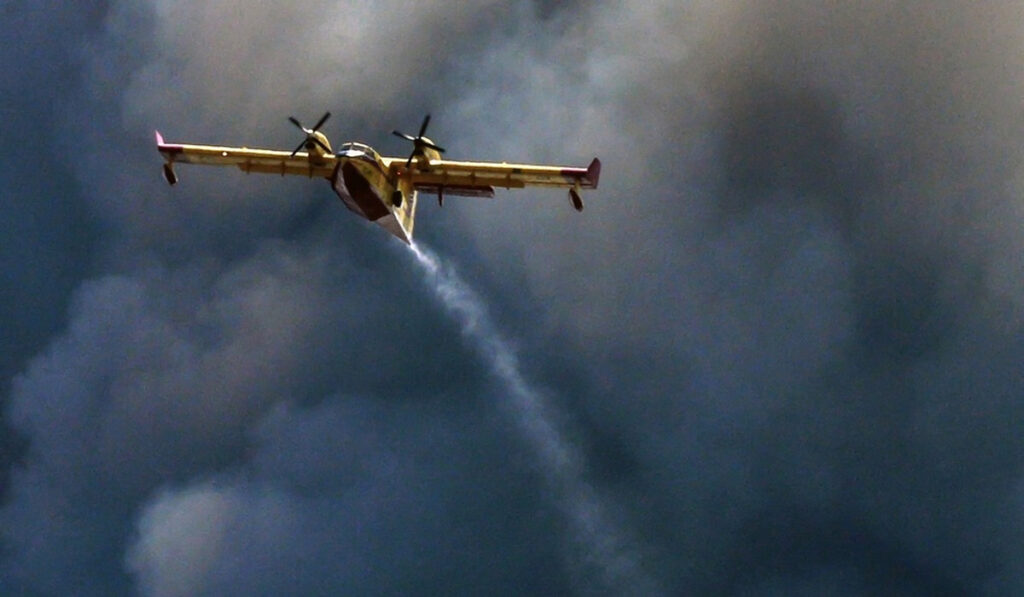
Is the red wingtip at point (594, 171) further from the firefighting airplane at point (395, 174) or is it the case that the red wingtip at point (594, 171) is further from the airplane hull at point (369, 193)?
the airplane hull at point (369, 193)

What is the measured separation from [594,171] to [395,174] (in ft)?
42.1

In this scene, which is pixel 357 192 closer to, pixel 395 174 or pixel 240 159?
pixel 395 174

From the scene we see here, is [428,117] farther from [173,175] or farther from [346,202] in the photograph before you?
[173,175]

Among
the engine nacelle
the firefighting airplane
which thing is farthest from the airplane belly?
the engine nacelle

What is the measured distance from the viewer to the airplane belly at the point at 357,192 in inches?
3625

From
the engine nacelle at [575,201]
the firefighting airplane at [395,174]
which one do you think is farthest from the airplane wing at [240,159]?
the engine nacelle at [575,201]

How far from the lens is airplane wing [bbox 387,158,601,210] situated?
9506cm

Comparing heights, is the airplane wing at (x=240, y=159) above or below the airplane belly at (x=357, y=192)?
above

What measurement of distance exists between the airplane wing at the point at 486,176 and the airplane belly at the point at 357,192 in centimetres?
289

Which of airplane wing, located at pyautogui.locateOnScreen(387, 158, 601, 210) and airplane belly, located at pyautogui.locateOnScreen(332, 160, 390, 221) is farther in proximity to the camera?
airplane wing, located at pyautogui.locateOnScreen(387, 158, 601, 210)

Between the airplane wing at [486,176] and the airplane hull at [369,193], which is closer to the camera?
the airplane hull at [369,193]

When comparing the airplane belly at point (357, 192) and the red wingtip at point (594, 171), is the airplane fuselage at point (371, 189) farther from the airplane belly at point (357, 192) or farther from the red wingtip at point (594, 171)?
the red wingtip at point (594, 171)

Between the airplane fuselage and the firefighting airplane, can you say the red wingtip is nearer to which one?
the firefighting airplane

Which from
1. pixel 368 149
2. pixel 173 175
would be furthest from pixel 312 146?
pixel 173 175
